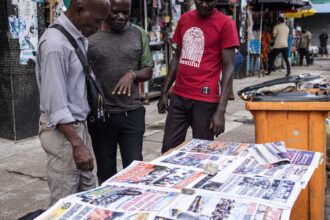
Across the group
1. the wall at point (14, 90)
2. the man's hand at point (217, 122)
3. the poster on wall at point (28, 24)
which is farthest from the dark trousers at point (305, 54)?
the man's hand at point (217, 122)

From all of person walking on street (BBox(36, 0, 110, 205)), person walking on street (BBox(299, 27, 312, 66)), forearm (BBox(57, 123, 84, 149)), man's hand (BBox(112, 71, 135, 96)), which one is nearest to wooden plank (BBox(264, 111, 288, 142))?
man's hand (BBox(112, 71, 135, 96))

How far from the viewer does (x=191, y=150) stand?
2.70m

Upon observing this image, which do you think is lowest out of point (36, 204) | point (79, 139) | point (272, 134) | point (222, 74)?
point (36, 204)

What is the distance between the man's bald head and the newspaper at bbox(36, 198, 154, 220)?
0.91m

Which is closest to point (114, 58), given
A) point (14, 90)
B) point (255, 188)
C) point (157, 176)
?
point (157, 176)

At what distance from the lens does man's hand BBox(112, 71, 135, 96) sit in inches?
113

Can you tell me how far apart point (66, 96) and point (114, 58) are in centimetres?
85

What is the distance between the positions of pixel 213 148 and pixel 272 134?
2.62 ft

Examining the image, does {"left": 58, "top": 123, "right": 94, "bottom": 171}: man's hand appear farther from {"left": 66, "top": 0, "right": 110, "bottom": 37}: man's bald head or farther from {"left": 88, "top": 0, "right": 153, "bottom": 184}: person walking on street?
{"left": 88, "top": 0, "right": 153, "bottom": 184}: person walking on street

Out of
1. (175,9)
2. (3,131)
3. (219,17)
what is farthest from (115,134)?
(175,9)

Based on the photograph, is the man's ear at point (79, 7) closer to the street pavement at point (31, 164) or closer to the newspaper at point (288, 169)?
the newspaper at point (288, 169)

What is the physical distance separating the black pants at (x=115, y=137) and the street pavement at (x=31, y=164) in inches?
38.5

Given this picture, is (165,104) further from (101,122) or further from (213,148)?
(213,148)

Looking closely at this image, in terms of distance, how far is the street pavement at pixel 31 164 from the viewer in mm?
3947
